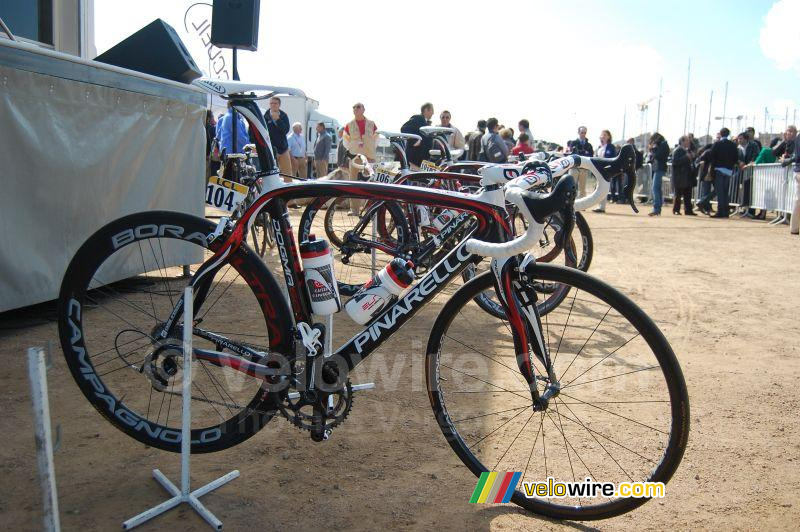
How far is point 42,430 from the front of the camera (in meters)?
2.01

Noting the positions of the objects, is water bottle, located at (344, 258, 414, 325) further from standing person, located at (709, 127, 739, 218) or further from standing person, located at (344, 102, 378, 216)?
standing person, located at (709, 127, 739, 218)

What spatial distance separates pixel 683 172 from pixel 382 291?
16.2 m

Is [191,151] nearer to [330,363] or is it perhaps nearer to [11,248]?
[11,248]

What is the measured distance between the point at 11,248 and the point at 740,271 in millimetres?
7553

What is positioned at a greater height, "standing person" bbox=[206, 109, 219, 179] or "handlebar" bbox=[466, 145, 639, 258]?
"standing person" bbox=[206, 109, 219, 179]

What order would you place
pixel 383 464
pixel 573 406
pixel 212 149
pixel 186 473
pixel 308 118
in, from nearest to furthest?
pixel 186 473 < pixel 383 464 < pixel 573 406 < pixel 212 149 < pixel 308 118

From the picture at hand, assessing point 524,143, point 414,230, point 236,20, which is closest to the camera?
point 414,230

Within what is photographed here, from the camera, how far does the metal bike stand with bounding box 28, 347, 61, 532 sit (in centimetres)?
199

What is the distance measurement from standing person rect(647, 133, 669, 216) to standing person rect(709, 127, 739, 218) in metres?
1.13

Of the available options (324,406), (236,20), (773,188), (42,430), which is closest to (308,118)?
(773,188)

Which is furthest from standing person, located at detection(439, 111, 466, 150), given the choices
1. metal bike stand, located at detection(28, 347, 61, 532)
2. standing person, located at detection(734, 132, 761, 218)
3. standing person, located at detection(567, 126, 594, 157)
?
metal bike stand, located at detection(28, 347, 61, 532)

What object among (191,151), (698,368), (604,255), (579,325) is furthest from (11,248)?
(604,255)

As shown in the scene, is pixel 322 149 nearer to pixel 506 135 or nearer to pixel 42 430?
pixel 506 135

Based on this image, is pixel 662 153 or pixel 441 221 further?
pixel 662 153
